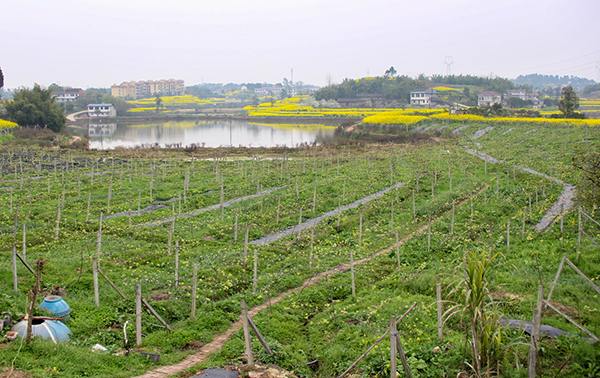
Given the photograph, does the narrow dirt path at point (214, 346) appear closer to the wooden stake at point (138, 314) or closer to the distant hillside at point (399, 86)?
the wooden stake at point (138, 314)

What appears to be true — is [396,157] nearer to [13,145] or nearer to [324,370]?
[324,370]

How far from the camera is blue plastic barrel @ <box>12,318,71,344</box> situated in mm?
6970

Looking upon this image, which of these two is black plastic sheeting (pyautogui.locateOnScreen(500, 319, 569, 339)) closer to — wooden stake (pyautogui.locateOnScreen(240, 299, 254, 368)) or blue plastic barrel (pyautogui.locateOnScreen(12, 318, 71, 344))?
wooden stake (pyautogui.locateOnScreen(240, 299, 254, 368))

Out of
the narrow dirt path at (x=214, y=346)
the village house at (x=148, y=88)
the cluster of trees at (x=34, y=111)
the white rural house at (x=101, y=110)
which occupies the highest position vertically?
the village house at (x=148, y=88)

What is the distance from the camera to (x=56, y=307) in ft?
25.2

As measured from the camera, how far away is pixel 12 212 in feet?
56.3

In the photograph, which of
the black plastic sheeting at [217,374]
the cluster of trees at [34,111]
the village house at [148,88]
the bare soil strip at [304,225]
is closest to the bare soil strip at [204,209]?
the bare soil strip at [304,225]

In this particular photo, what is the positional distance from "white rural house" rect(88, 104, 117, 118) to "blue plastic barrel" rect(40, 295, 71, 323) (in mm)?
100816

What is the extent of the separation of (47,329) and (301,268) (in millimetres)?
6199

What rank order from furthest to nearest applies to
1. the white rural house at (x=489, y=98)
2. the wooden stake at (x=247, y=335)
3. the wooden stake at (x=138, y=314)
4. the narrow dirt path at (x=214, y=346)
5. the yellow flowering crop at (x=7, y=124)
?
the white rural house at (x=489, y=98)
the yellow flowering crop at (x=7, y=124)
the wooden stake at (x=138, y=314)
the narrow dirt path at (x=214, y=346)
the wooden stake at (x=247, y=335)

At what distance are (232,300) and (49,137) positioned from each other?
45496mm

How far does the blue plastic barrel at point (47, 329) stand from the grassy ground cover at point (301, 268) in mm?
245

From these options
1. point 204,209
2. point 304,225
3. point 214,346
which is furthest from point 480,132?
point 214,346

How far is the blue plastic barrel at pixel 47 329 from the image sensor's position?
274 inches
